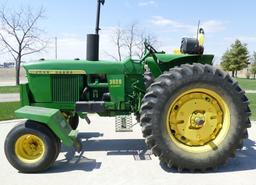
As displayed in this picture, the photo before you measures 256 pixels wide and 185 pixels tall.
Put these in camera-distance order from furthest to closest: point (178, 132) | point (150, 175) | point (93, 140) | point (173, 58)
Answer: point (93, 140), point (173, 58), point (178, 132), point (150, 175)

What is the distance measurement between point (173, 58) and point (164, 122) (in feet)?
4.34

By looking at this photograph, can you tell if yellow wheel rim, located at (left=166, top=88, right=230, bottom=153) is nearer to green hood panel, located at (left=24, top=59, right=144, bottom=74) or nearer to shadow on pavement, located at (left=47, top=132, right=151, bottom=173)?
shadow on pavement, located at (left=47, top=132, right=151, bottom=173)

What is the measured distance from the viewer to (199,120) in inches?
230

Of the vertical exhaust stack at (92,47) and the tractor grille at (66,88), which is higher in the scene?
the vertical exhaust stack at (92,47)

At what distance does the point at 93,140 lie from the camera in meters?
8.10

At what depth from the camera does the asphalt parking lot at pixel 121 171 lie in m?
5.20

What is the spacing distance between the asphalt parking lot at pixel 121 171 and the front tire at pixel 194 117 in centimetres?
29

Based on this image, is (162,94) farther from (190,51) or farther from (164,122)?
(190,51)

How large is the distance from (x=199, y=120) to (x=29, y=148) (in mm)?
2685

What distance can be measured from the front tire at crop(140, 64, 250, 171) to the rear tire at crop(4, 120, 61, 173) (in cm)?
144

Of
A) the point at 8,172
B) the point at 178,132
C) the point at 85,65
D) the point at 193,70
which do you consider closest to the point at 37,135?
the point at 8,172

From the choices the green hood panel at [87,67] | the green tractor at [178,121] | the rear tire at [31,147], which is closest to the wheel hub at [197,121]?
the green tractor at [178,121]

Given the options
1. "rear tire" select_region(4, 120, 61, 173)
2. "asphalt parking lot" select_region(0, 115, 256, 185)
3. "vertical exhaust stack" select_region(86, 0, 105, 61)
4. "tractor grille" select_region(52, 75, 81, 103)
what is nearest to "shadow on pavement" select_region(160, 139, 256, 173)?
"asphalt parking lot" select_region(0, 115, 256, 185)

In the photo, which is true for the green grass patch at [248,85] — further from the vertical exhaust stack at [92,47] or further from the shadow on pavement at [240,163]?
the vertical exhaust stack at [92,47]
